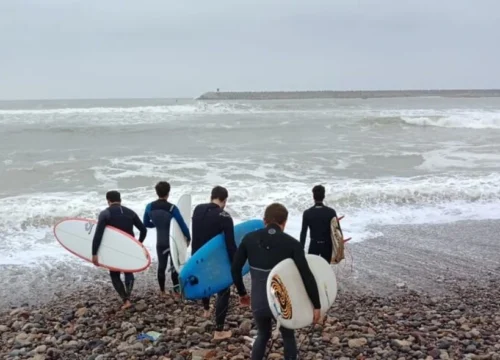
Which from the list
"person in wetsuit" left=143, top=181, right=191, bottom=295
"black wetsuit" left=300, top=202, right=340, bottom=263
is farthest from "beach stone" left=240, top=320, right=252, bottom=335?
"black wetsuit" left=300, top=202, right=340, bottom=263

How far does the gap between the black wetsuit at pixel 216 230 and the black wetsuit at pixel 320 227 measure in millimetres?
1261

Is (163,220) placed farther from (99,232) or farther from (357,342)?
(357,342)

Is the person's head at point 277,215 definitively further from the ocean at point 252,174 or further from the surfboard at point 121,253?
the ocean at point 252,174

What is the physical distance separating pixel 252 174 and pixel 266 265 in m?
12.6

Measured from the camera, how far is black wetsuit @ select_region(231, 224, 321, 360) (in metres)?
3.71

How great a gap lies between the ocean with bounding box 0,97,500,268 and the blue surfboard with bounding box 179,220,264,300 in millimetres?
3725

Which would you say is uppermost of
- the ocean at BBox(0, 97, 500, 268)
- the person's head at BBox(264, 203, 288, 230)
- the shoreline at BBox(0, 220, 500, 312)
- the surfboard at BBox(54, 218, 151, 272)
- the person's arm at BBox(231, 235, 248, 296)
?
the person's head at BBox(264, 203, 288, 230)

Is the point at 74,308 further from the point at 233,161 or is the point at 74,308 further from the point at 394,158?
the point at 394,158

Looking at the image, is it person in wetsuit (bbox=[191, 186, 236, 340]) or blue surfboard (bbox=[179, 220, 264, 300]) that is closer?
person in wetsuit (bbox=[191, 186, 236, 340])

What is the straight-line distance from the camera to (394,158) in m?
19.9

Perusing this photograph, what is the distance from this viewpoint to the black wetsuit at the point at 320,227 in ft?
19.4

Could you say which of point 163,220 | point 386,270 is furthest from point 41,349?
point 386,270

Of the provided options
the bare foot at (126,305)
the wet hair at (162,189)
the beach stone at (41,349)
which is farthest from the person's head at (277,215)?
the bare foot at (126,305)

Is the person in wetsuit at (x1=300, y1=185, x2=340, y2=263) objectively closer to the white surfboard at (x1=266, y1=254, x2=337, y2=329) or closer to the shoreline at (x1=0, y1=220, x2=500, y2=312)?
the shoreline at (x1=0, y1=220, x2=500, y2=312)
